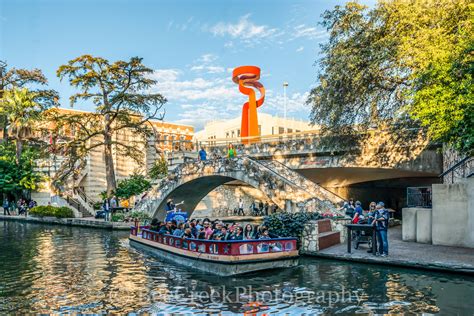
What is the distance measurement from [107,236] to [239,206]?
66.6ft

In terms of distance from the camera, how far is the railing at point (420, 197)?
19.6 meters

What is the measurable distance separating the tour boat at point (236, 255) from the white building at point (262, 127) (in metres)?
48.6

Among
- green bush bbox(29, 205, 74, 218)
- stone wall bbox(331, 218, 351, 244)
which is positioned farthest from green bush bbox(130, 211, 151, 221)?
stone wall bbox(331, 218, 351, 244)

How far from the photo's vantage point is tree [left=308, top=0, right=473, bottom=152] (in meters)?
17.0

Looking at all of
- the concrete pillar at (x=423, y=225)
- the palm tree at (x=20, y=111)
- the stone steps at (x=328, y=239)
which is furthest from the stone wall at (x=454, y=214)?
the palm tree at (x=20, y=111)

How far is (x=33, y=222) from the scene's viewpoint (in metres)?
37.8

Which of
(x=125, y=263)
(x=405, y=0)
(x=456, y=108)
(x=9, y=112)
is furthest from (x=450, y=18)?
(x=9, y=112)

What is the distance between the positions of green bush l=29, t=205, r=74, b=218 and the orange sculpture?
71.1 ft

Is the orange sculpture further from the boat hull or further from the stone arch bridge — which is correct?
the boat hull

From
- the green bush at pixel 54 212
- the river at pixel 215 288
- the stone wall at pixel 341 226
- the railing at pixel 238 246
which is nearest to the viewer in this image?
the river at pixel 215 288

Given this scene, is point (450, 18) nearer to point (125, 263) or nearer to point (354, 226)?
point (354, 226)

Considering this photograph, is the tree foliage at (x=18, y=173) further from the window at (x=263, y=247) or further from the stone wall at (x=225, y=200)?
the window at (x=263, y=247)

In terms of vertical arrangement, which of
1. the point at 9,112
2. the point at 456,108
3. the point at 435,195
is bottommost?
the point at 435,195

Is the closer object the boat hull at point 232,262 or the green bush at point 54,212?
the boat hull at point 232,262
